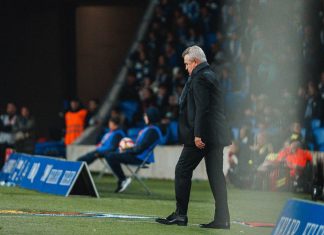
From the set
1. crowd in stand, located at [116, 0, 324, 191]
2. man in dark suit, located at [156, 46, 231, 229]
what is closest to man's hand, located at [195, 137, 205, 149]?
man in dark suit, located at [156, 46, 231, 229]

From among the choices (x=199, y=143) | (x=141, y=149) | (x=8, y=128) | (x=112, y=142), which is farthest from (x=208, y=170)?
(x=8, y=128)

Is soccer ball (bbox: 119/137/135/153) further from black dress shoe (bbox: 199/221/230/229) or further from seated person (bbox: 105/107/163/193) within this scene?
black dress shoe (bbox: 199/221/230/229)

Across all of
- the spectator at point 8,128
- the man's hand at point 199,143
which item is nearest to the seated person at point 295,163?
the spectator at point 8,128

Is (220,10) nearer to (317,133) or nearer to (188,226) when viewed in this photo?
(317,133)

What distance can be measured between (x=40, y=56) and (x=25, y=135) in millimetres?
7842

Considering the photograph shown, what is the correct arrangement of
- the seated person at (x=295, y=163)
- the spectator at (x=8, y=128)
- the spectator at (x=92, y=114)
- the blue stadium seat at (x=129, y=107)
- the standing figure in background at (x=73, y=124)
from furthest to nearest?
the spectator at (x=92, y=114), the blue stadium seat at (x=129, y=107), the standing figure in background at (x=73, y=124), the spectator at (x=8, y=128), the seated person at (x=295, y=163)

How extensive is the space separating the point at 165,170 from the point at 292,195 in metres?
5.64

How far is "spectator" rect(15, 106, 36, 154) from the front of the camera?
81.8 feet

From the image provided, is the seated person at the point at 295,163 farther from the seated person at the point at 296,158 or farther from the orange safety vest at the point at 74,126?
the orange safety vest at the point at 74,126

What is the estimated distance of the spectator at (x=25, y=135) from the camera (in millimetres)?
24942

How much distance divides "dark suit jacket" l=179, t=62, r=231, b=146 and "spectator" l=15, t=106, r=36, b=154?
12.0 metres

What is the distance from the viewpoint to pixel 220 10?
28750mm

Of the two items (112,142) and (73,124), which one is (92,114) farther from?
(112,142)

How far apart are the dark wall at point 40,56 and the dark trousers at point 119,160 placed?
532 inches
